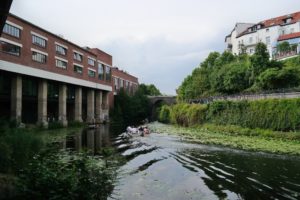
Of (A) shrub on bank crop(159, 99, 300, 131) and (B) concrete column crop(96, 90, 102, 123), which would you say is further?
(B) concrete column crop(96, 90, 102, 123)

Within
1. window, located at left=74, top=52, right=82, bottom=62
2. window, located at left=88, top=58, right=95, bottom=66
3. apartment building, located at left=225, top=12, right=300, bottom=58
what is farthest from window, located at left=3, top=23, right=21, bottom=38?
Answer: apartment building, located at left=225, top=12, right=300, bottom=58

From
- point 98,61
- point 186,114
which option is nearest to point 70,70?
point 98,61

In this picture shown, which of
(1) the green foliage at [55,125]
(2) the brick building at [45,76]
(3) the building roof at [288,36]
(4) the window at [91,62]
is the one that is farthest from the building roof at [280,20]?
(1) the green foliage at [55,125]

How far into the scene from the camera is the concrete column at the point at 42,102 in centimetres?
4132

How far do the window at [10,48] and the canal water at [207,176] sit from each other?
22889 millimetres

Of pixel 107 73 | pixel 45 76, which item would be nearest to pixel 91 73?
pixel 107 73

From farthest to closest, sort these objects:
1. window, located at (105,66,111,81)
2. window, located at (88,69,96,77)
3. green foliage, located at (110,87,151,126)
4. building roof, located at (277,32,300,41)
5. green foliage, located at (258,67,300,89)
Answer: green foliage, located at (110,87,151,126), window, located at (105,66,111,81), building roof, located at (277,32,300,41), window, located at (88,69,96,77), green foliage, located at (258,67,300,89)

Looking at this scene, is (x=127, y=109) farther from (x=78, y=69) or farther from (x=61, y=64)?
(x=61, y=64)

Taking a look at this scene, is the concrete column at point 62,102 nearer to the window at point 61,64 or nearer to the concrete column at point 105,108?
the window at point 61,64

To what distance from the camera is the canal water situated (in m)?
11.1

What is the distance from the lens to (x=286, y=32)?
64.7 metres

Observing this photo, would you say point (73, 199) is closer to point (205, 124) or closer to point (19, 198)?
point (19, 198)

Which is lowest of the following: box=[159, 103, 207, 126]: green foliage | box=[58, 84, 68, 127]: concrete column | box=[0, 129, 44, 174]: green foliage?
box=[0, 129, 44, 174]: green foliage

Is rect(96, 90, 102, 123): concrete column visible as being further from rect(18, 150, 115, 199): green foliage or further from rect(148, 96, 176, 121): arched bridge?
rect(18, 150, 115, 199): green foliage
